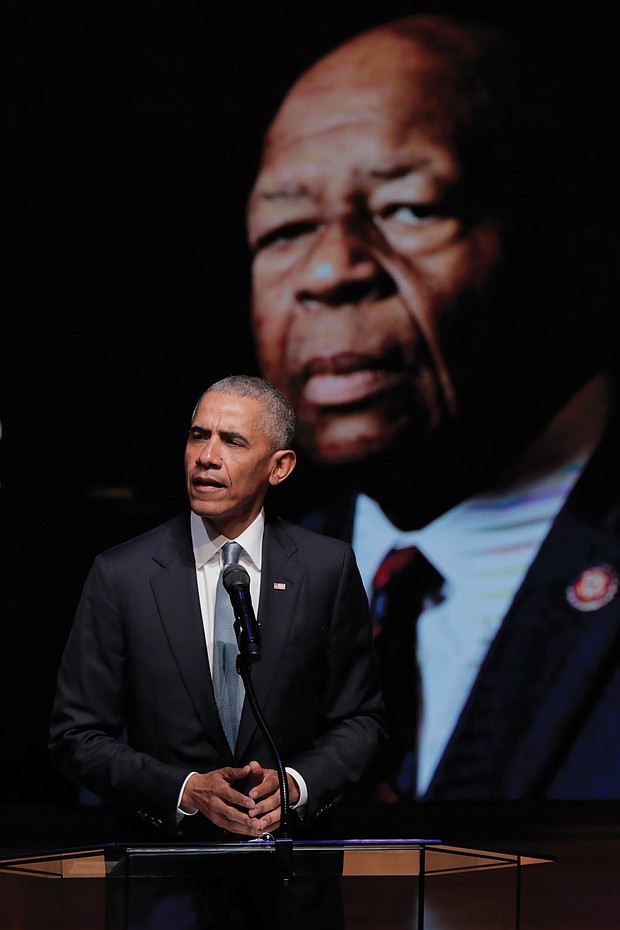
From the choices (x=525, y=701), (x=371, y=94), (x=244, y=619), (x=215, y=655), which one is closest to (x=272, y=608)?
(x=215, y=655)

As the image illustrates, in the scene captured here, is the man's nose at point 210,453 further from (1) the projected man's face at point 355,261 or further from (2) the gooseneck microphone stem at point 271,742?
(1) the projected man's face at point 355,261

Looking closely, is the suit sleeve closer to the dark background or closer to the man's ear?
the man's ear

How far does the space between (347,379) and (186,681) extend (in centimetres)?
236

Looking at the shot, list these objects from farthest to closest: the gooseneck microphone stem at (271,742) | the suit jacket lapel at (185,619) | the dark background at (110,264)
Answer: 1. the dark background at (110,264)
2. the suit jacket lapel at (185,619)
3. the gooseneck microphone stem at (271,742)

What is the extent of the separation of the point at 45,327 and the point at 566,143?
6.46ft

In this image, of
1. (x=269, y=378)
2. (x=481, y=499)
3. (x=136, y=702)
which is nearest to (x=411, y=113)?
(x=269, y=378)

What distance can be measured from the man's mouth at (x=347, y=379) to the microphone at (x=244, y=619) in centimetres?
251

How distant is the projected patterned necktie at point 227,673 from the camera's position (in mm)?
2213

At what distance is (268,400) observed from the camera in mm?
2305

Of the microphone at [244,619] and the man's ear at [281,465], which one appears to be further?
the man's ear at [281,465]

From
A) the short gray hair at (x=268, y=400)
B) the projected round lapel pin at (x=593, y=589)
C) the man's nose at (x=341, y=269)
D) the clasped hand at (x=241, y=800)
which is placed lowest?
the clasped hand at (x=241, y=800)

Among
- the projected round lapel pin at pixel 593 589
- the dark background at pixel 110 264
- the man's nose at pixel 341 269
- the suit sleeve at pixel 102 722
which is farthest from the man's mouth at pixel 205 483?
the projected round lapel pin at pixel 593 589

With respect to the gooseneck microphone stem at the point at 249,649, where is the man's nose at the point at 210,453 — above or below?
above

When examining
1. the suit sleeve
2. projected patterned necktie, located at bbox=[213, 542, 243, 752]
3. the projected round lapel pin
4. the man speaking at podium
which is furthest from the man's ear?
the projected round lapel pin
